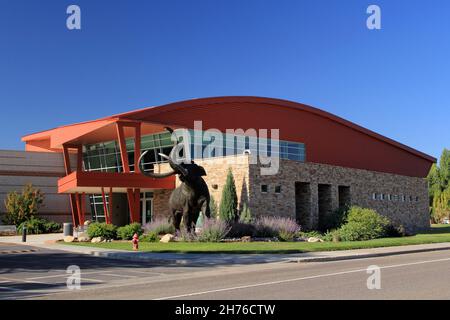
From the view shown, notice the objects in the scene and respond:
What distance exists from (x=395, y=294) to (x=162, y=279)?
6.31 metres

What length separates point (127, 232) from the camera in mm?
28625

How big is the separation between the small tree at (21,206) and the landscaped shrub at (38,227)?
137 cm

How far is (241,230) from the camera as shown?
27891 millimetres

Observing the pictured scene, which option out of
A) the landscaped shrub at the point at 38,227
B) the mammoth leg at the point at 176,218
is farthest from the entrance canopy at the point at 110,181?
the mammoth leg at the point at 176,218

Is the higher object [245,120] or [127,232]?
[245,120]

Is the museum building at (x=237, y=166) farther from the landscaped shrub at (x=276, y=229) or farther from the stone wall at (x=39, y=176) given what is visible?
the landscaped shrub at (x=276, y=229)

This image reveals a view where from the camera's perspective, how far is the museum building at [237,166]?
34.1m

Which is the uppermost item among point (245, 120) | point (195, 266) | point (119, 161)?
point (245, 120)

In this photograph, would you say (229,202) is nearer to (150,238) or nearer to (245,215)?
(245,215)
